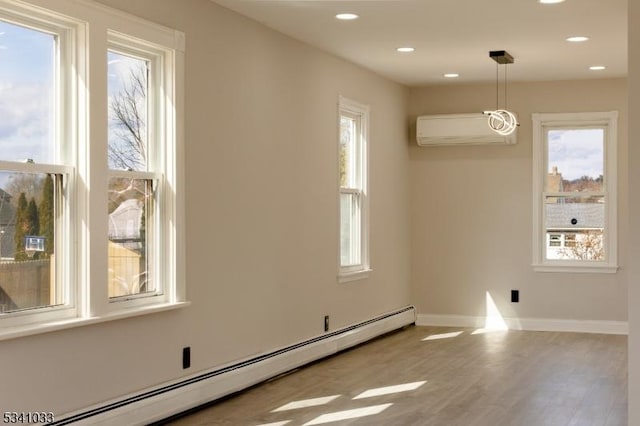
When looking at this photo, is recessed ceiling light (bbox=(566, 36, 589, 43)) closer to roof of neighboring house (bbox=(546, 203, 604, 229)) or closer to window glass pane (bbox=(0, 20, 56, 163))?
roof of neighboring house (bbox=(546, 203, 604, 229))

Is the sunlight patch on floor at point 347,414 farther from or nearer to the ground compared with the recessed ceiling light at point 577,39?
nearer to the ground

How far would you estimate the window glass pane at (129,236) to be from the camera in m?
4.66

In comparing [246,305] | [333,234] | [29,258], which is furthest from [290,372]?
[29,258]

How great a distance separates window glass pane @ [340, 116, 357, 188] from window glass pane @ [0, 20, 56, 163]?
155 inches

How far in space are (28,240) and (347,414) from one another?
2251mm

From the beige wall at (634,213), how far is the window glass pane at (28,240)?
9.78ft

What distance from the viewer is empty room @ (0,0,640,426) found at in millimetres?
4234

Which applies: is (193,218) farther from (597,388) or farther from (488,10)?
(597,388)

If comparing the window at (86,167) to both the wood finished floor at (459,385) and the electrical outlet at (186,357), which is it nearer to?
the electrical outlet at (186,357)

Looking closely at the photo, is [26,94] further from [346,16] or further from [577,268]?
[577,268]

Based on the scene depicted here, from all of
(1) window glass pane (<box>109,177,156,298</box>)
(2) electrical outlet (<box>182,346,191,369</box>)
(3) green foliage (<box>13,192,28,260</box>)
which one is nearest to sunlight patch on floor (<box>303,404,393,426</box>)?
(2) electrical outlet (<box>182,346,191,369</box>)

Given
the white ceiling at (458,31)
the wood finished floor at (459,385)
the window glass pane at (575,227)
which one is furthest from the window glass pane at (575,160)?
the wood finished floor at (459,385)

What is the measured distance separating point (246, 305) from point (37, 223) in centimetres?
210

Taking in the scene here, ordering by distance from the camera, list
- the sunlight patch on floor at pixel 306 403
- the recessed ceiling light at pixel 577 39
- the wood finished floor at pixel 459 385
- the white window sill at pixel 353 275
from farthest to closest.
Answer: the white window sill at pixel 353 275 → the recessed ceiling light at pixel 577 39 → the sunlight patch on floor at pixel 306 403 → the wood finished floor at pixel 459 385
